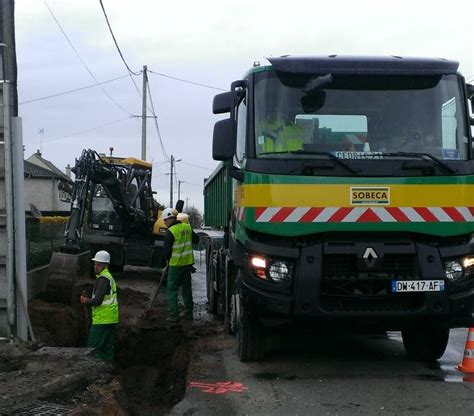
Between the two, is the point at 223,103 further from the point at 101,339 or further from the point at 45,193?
the point at 45,193

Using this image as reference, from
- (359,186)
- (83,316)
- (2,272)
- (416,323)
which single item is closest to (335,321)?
(416,323)

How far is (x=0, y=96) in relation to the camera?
680 cm

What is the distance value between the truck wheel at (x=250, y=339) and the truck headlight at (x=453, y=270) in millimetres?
2014

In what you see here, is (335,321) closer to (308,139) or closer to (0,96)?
(308,139)

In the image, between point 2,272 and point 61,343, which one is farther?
point 61,343

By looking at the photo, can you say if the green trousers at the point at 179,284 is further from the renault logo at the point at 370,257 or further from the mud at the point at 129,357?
the renault logo at the point at 370,257

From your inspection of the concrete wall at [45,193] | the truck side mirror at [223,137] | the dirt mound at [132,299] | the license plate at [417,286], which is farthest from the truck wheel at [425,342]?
the concrete wall at [45,193]

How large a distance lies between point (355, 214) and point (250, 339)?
6.35ft

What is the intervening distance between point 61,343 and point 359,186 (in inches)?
204

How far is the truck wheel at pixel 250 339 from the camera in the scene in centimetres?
652

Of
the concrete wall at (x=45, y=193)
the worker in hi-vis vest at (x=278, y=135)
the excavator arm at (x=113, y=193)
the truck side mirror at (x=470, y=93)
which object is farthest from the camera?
Answer: the concrete wall at (x=45, y=193)

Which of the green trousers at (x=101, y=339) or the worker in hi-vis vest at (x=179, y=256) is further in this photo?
the worker in hi-vis vest at (x=179, y=256)

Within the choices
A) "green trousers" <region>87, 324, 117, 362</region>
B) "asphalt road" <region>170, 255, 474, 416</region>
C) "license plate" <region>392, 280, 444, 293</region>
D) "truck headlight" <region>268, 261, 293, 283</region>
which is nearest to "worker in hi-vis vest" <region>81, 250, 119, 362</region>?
"green trousers" <region>87, 324, 117, 362</region>

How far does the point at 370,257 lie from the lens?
5.67 metres
